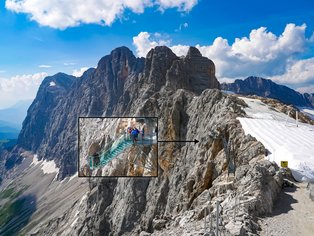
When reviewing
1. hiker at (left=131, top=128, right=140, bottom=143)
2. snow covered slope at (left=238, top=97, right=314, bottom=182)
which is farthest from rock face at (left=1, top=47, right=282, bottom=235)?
hiker at (left=131, top=128, right=140, bottom=143)

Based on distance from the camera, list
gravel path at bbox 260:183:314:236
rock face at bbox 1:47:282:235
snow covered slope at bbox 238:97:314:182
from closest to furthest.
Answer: gravel path at bbox 260:183:314:236 < rock face at bbox 1:47:282:235 < snow covered slope at bbox 238:97:314:182

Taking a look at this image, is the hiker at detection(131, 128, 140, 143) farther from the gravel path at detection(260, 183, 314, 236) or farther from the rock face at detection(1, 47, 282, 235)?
the gravel path at detection(260, 183, 314, 236)

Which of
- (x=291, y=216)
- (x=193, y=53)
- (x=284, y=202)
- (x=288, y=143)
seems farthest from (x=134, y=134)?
(x=193, y=53)

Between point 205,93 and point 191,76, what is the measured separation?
2032 inches

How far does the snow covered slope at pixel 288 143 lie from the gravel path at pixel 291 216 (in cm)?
260

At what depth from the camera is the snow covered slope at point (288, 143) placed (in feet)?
67.8

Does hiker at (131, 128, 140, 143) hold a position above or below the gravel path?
above

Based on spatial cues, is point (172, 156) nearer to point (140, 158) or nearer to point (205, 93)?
point (140, 158)

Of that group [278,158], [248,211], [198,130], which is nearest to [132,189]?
[198,130]

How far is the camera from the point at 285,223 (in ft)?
47.3

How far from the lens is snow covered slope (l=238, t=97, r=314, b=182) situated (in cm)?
2066

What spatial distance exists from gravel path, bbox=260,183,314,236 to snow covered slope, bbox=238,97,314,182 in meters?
2.60

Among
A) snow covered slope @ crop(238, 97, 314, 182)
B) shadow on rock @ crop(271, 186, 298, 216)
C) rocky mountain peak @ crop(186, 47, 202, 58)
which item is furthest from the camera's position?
rocky mountain peak @ crop(186, 47, 202, 58)

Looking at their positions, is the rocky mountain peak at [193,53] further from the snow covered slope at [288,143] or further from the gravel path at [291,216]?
the gravel path at [291,216]
